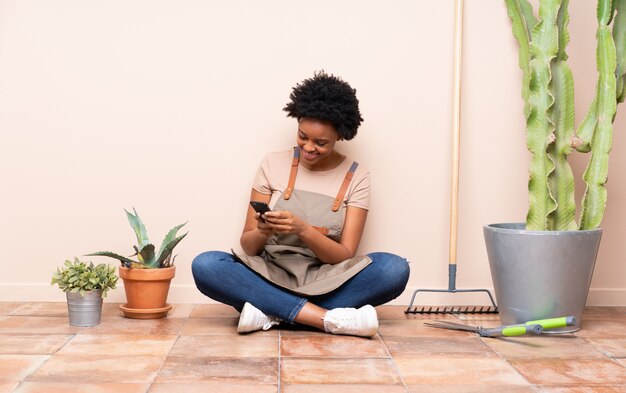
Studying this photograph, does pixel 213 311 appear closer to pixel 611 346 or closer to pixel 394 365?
pixel 394 365

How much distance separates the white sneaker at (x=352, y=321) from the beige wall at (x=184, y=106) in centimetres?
60

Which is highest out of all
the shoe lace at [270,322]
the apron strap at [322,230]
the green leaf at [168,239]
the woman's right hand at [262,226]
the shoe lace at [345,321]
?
the woman's right hand at [262,226]

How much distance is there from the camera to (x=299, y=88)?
8.46 feet

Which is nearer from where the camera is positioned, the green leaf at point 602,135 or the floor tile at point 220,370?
the floor tile at point 220,370

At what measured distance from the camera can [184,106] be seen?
2879 millimetres

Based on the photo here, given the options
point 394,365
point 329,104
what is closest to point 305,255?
point 329,104

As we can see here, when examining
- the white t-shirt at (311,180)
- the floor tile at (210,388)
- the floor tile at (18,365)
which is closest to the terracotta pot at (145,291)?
the white t-shirt at (311,180)

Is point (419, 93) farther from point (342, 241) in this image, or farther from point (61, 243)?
point (61, 243)

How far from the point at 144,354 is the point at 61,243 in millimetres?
953

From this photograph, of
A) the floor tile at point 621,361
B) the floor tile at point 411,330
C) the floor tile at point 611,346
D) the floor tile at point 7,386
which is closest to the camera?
the floor tile at point 7,386

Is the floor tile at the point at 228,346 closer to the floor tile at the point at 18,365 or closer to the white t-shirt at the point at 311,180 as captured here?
the floor tile at the point at 18,365

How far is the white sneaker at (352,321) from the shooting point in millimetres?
2326


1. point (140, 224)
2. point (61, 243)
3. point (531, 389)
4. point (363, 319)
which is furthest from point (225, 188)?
point (531, 389)

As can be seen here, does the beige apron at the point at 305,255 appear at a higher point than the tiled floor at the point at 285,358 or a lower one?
higher
